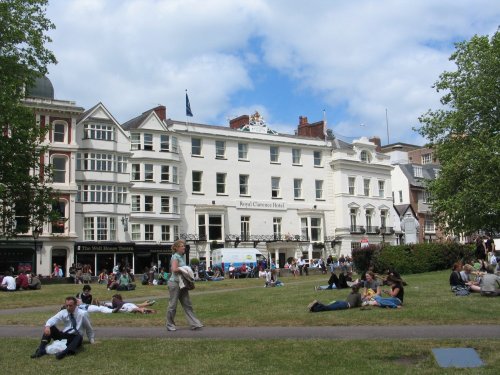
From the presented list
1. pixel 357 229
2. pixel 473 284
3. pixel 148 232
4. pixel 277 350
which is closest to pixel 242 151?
pixel 148 232

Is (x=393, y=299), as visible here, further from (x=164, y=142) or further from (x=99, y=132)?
(x=164, y=142)

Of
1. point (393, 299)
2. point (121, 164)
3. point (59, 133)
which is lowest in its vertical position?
point (393, 299)

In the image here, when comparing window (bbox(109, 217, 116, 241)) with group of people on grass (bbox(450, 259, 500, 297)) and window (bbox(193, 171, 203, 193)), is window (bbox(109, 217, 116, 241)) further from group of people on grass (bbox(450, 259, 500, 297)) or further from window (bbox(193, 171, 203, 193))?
group of people on grass (bbox(450, 259, 500, 297))

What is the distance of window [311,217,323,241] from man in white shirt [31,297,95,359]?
57009mm

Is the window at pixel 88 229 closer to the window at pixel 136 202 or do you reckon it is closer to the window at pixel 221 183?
the window at pixel 136 202

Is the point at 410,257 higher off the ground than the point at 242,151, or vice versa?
the point at 242,151

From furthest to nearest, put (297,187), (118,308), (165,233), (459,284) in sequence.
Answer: (297,187)
(165,233)
(459,284)
(118,308)

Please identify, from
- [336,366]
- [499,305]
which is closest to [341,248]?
[499,305]

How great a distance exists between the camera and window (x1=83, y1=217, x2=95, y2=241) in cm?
5397

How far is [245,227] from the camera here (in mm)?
64875

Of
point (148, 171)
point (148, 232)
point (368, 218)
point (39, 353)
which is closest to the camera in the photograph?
point (39, 353)

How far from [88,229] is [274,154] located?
23.6 metres

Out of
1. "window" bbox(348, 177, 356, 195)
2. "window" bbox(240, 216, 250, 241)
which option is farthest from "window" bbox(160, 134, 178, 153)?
"window" bbox(348, 177, 356, 195)

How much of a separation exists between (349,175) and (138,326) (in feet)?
191
